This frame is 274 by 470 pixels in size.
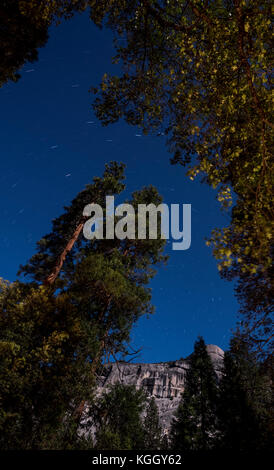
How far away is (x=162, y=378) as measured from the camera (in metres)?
71.0

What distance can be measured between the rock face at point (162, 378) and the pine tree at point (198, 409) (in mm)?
37072

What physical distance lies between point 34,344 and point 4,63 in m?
9.52

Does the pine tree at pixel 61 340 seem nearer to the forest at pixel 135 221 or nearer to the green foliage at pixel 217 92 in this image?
the forest at pixel 135 221

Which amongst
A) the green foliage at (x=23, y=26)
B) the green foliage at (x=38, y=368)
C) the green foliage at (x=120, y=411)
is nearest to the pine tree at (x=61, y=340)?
the green foliage at (x=38, y=368)

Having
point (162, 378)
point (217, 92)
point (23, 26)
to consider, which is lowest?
point (162, 378)

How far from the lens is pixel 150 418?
40125 millimetres

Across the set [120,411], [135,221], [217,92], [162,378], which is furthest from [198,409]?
[162,378]

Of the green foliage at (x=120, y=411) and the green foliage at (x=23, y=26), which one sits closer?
the green foliage at (x=23, y=26)

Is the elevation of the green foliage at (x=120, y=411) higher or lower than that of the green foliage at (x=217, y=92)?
lower

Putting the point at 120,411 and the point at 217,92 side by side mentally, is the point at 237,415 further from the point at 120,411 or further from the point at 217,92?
the point at 217,92

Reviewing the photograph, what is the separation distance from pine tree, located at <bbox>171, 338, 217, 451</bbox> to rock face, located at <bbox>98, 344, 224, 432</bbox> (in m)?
37.1

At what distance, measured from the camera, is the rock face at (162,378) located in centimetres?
6494

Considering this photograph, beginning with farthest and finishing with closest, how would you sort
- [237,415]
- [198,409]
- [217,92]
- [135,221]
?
[198,409]
[237,415]
[135,221]
[217,92]

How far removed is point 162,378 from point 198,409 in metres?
47.5
